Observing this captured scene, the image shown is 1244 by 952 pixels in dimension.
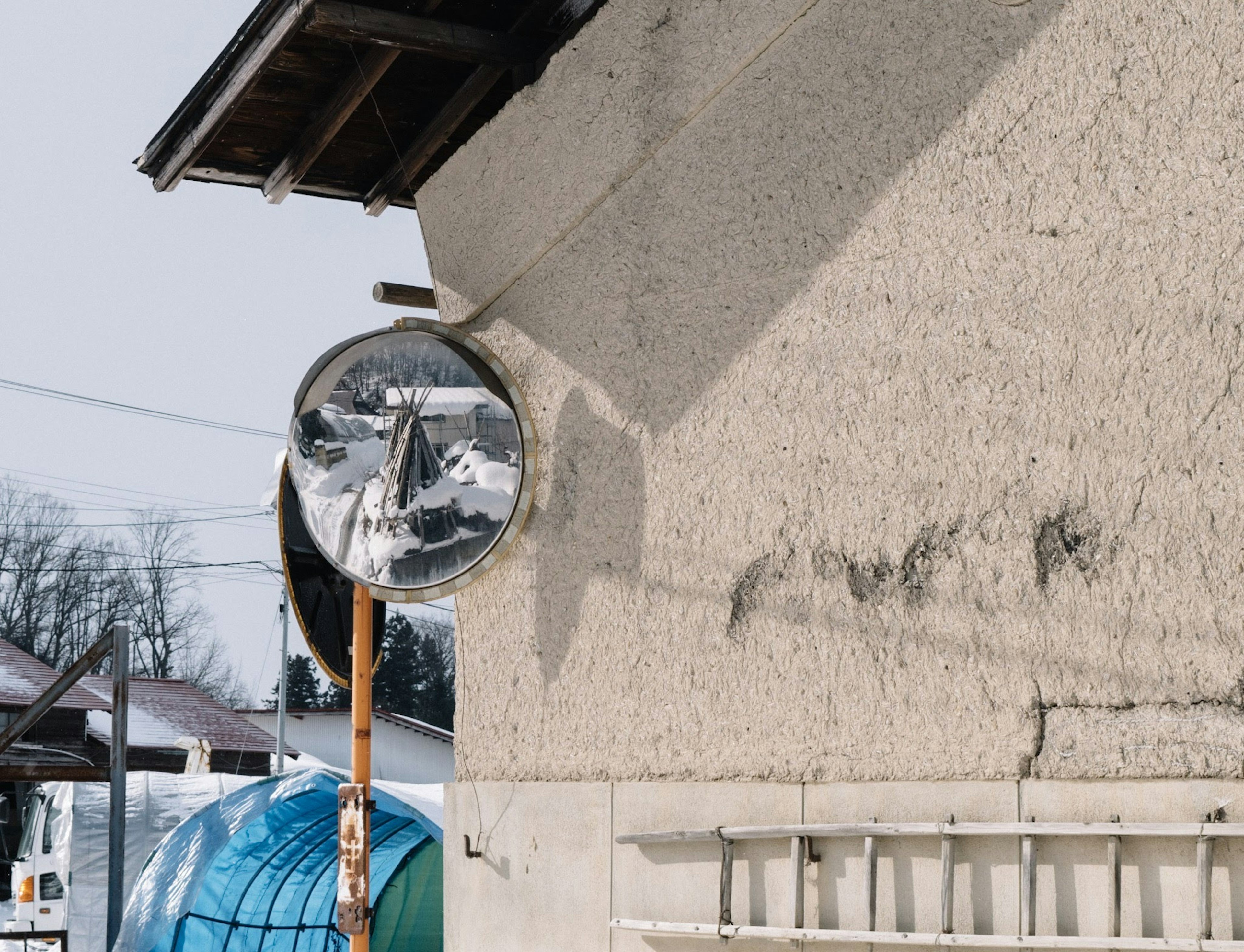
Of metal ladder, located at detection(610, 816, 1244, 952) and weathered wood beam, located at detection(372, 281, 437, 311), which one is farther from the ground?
weathered wood beam, located at detection(372, 281, 437, 311)

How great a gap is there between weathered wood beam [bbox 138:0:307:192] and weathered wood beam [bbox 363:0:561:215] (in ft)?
2.88

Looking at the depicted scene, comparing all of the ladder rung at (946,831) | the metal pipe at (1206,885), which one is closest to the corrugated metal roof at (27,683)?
the ladder rung at (946,831)

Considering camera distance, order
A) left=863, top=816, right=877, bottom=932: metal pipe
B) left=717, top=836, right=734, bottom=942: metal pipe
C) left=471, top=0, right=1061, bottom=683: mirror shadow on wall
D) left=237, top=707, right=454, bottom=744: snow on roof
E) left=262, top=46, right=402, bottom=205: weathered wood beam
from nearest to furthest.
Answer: left=863, top=816, right=877, bottom=932: metal pipe < left=471, top=0, right=1061, bottom=683: mirror shadow on wall < left=717, top=836, right=734, bottom=942: metal pipe < left=262, top=46, right=402, bottom=205: weathered wood beam < left=237, top=707, right=454, bottom=744: snow on roof

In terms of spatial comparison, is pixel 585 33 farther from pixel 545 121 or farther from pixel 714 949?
pixel 714 949

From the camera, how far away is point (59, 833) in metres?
16.3

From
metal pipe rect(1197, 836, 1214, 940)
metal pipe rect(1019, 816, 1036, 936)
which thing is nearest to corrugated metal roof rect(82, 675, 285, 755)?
metal pipe rect(1019, 816, 1036, 936)

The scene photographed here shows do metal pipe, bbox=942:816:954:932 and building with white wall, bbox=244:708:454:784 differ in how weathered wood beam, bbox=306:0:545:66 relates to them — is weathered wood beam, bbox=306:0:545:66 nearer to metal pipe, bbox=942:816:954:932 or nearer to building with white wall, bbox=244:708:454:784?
metal pipe, bbox=942:816:954:932

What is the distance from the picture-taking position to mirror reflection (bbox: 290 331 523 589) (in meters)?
5.15

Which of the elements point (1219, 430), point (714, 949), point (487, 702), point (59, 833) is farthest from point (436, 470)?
point (59, 833)

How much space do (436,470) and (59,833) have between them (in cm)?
1347

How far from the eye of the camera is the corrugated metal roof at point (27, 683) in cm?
2658

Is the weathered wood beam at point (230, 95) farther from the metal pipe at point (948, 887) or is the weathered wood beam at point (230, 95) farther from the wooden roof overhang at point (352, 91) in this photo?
the metal pipe at point (948, 887)

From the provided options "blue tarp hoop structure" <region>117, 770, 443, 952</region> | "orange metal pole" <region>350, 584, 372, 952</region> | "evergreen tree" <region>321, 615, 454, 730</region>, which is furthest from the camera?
"evergreen tree" <region>321, 615, 454, 730</region>

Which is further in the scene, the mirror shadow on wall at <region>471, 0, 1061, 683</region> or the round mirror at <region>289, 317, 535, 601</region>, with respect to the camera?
the round mirror at <region>289, 317, 535, 601</region>
